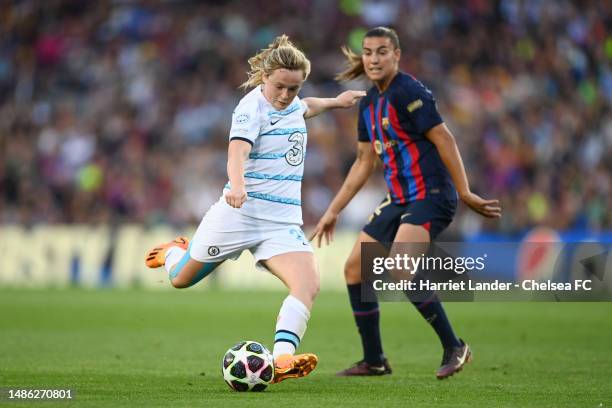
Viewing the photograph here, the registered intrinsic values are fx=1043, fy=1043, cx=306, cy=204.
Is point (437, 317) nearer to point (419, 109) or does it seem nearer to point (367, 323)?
point (367, 323)

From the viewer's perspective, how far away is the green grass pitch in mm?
6316

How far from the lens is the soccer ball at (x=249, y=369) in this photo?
6.47 metres

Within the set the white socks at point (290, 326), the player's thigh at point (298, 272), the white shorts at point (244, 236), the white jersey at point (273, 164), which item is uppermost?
the white jersey at point (273, 164)

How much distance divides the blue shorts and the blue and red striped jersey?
0.18 feet

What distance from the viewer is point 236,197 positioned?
20.8 feet

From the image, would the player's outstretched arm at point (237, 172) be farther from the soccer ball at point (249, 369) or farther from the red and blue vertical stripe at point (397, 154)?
the red and blue vertical stripe at point (397, 154)

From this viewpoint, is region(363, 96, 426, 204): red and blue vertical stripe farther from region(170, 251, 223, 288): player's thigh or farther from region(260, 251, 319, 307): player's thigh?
region(170, 251, 223, 288): player's thigh

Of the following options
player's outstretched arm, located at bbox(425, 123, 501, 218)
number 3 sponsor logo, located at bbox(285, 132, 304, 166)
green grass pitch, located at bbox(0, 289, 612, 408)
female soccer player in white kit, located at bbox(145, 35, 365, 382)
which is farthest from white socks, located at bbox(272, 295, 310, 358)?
player's outstretched arm, located at bbox(425, 123, 501, 218)

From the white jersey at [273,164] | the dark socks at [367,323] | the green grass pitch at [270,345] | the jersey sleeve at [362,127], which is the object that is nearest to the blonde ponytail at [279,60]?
the white jersey at [273,164]

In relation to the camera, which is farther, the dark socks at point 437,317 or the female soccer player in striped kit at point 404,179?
the dark socks at point 437,317

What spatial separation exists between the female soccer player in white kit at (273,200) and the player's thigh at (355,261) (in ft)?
2.79

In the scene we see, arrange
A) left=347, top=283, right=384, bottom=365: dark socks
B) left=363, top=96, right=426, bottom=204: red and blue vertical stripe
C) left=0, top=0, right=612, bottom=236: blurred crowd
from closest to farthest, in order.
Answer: left=363, top=96, right=426, bottom=204: red and blue vertical stripe < left=347, top=283, right=384, bottom=365: dark socks < left=0, top=0, right=612, bottom=236: blurred crowd

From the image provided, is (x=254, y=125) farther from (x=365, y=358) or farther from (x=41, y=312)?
(x=41, y=312)

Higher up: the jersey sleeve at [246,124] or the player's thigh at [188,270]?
the jersey sleeve at [246,124]
